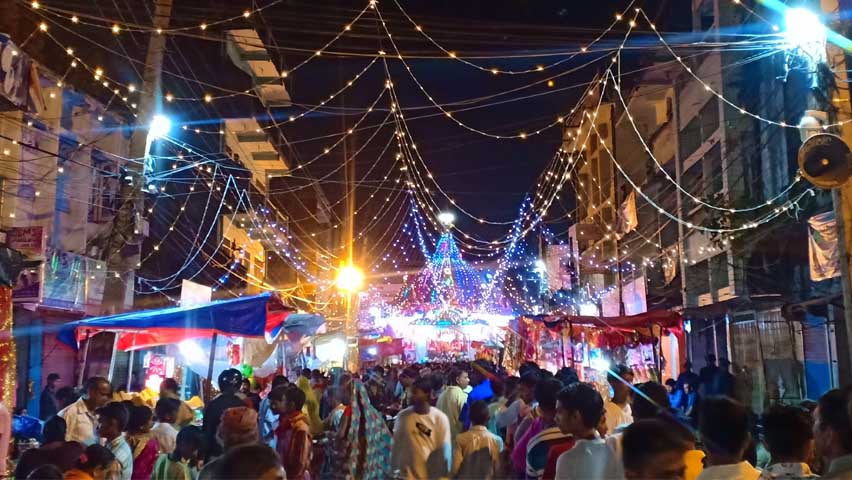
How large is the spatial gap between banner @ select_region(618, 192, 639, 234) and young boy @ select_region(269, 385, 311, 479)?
71.2 ft

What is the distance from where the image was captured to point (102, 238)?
17672 mm

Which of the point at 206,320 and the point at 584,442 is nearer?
the point at 584,442

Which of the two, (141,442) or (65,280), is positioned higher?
(65,280)

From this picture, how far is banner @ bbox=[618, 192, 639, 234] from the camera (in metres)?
25.8

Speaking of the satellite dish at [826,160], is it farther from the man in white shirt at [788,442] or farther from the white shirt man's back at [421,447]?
the man in white shirt at [788,442]

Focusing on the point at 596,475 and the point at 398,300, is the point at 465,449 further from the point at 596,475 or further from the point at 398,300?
the point at 398,300

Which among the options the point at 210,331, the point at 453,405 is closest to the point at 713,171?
the point at 453,405

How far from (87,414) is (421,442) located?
3.80 metres

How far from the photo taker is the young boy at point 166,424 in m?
5.78

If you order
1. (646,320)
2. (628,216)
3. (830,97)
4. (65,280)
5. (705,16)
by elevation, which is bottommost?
(646,320)

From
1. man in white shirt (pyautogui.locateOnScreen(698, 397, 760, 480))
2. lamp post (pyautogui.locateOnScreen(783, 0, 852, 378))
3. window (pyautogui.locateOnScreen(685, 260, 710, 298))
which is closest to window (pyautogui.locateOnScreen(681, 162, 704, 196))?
window (pyautogui.locateOnScreen(685, 260, 710, 298))

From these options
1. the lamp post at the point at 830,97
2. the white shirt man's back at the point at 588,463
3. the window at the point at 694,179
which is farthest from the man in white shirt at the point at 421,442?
the window at the point at 694,179

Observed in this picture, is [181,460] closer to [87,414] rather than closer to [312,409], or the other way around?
[87,414]

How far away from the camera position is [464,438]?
573cm
